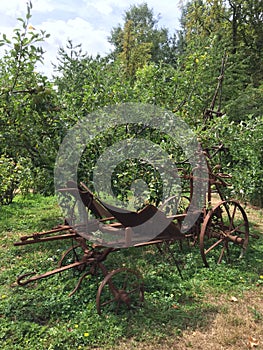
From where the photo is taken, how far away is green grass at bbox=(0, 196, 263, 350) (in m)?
2.58

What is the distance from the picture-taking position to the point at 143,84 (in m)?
5.20

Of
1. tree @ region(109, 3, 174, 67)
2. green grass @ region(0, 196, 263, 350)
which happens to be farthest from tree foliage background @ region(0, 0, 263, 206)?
tree @ region(109, 3, 174, 67)

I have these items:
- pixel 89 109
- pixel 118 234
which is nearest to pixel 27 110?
pixel 89 109

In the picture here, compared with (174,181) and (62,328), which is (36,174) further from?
(62,328)

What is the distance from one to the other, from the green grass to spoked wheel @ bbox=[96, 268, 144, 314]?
0.26ft

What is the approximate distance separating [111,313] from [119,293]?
0.59 feet

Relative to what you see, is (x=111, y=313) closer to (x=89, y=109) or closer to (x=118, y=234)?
(x=118, y=234)

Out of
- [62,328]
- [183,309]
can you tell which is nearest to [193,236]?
[183,309]

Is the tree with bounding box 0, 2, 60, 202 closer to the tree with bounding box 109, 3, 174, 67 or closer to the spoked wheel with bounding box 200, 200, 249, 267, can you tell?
the spoked wheel with bounding box 200, 200, 249, 267

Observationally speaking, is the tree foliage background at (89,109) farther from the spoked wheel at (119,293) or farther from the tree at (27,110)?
the spoked wheel at (119,293)

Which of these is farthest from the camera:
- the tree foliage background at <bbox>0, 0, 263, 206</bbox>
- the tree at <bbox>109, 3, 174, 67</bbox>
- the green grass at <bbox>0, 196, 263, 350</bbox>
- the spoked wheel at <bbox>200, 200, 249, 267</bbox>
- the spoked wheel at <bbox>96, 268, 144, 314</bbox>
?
the tree at <bbox>109, 3, 174, 67</bbox>

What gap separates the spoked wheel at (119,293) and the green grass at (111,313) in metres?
0.08

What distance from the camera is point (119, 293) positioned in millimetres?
2936

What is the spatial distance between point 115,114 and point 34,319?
2545 millimetres
